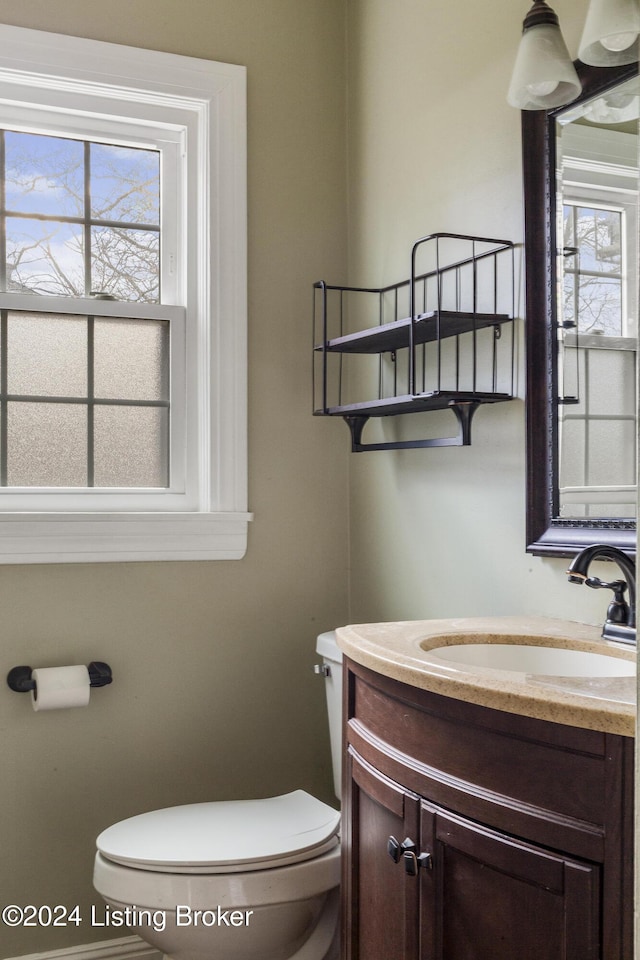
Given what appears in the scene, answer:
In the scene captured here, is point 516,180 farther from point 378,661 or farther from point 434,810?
point 434,810

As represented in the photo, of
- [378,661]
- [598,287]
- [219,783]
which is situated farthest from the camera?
[219,783]

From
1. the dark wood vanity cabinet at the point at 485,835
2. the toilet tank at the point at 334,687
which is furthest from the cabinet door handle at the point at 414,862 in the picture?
the toilet tank at the point at 334,687

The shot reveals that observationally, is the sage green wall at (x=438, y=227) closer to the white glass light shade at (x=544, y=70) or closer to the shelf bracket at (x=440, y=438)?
the shelf bracket at (x=440, y=438)

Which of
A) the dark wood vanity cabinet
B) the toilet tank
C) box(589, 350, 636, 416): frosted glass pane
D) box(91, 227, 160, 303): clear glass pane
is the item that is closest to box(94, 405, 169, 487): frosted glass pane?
box(91, 227, 160, 303): clear glass pane

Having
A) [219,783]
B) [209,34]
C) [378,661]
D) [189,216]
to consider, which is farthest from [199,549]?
[209,34]

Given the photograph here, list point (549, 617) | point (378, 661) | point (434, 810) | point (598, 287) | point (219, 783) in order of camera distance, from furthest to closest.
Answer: point (219, 783)
point (549, 617)
point (598, 287)
point (378, 661)
point (434, 810)

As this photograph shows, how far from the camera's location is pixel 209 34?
2205mm

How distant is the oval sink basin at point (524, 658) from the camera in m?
1.36

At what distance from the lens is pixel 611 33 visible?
1276 millimetres

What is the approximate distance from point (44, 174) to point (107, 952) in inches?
73.2

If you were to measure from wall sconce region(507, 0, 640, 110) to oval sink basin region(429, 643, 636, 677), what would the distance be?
88 cm

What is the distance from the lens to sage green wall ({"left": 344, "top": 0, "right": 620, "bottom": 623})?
5.53 feet

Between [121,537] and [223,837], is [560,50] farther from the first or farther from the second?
[223,837]

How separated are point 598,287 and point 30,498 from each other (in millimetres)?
1346
